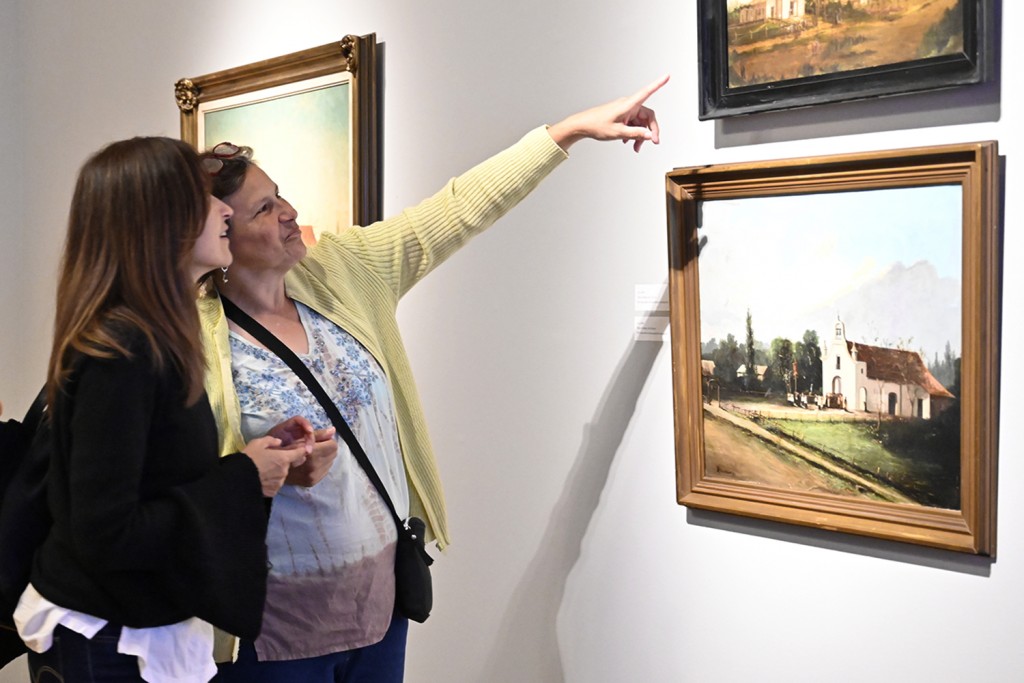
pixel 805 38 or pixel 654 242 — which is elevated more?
pixel 805 38

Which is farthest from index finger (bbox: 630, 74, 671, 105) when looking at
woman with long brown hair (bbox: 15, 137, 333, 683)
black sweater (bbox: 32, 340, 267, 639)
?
black sweater (bbox: 32, 340, 267, 639)

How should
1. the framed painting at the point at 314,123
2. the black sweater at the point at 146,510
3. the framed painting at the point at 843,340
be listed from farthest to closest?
the framed painting at the point at 314,123 → the framed painting at the point at 843,340 → the black sweater at the point at 146,510

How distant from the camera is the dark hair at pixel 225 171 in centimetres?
189

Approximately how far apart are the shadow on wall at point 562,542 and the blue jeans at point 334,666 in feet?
1.81

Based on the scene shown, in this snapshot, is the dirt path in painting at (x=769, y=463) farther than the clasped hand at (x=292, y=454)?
Yes

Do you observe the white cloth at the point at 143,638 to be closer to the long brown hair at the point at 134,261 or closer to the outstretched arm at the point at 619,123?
the long brown hair at the point at 134,261

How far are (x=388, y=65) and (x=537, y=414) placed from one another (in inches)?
40.9

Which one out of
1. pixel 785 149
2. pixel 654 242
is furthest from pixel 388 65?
pixel 785 149

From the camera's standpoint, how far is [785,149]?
1.96 metres

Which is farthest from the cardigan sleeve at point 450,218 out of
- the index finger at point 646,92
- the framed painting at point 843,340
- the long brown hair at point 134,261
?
the long brown hair at point 134,261

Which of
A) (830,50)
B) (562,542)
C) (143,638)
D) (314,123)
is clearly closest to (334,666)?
(143,638)

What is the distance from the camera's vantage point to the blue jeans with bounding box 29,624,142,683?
153 cm

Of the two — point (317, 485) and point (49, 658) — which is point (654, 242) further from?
point (49, 658)

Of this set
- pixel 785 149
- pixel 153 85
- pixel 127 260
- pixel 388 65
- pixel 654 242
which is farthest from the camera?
pixel 153 85
